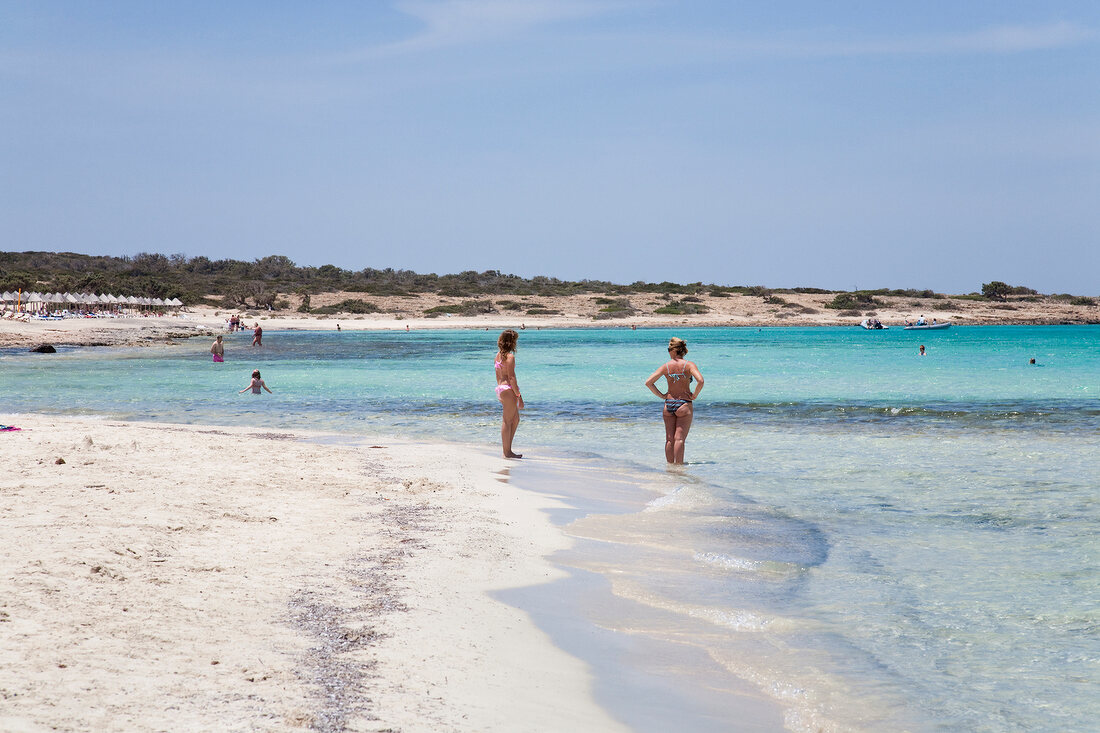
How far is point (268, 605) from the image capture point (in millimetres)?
5594

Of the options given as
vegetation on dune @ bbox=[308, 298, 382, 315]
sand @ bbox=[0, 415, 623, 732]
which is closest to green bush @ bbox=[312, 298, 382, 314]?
vegetation on dune @ bbox=[308, 298, 382, 315]

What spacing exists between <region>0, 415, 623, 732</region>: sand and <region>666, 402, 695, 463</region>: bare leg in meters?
3.35

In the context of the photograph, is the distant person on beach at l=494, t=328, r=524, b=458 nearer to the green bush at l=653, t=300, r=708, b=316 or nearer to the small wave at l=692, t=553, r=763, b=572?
the small wave at l=692, t=553, r=763, b=572

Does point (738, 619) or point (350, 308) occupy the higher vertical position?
point (350, 308)

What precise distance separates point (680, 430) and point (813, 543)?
15.5 ft

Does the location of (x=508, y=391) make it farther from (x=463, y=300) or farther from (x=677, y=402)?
(x=463, y=300)

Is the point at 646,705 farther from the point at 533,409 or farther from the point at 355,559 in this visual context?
the point at 533,409

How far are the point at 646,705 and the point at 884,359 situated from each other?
47646 millimetres

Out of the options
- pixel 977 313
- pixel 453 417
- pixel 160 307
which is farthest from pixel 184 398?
pixel 977 313

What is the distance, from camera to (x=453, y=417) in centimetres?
2002

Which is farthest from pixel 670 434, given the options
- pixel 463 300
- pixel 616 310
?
pixel 463 300

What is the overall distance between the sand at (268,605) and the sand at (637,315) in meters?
72.6

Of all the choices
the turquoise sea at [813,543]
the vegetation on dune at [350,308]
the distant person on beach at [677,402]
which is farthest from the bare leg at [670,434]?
the vegetation on dune at [350,308]

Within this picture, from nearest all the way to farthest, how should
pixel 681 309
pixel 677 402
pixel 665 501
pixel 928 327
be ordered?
pixel 665 501 → pixel 677 402 → pixel 928 327 → pixel 681 309
